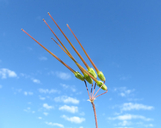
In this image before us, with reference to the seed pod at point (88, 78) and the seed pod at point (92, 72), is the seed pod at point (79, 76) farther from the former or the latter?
the seed pod at point (92, 72)

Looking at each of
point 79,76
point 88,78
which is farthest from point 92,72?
point 79,76

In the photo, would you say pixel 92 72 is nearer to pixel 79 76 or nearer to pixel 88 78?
pixel 88 78

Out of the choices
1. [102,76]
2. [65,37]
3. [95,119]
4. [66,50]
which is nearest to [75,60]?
[66,50]

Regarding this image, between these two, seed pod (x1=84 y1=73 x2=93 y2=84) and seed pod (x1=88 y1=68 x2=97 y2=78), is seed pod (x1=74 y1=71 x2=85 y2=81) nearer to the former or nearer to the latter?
seed pod (x1=84 y1=73 x2=93 y2=84)

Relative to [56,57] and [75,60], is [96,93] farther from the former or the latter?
[56,57]

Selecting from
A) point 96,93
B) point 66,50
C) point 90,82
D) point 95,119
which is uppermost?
point 66,50

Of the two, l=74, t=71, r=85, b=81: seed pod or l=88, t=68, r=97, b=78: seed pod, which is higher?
l=88, t=68, r=97, b=78: seed pod

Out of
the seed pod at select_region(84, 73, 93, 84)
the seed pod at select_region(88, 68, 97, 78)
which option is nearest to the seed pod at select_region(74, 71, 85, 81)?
the seed pod at select_region(84, 73, 93, 84)

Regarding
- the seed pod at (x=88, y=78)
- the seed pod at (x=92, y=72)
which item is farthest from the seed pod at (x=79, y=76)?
the seed pod at (x=92, y=72)

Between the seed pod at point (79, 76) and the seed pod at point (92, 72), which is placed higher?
the seed pod at point (92, 72)

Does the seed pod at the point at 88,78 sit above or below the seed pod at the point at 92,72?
below

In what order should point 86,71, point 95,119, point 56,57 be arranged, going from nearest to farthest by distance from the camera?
point 95,119 → point 56,57 → point 86,71
